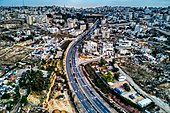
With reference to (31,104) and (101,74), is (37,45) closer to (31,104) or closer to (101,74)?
(101,74)

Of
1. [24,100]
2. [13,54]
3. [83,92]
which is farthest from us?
[13,54]

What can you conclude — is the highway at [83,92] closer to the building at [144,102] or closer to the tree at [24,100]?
the building at [144,102]

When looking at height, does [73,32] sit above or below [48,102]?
above

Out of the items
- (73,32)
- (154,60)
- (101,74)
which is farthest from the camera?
(73,32)

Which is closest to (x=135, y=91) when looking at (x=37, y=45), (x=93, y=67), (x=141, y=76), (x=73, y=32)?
(x=141, y=76)

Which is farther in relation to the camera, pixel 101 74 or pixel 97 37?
pixel 97 37

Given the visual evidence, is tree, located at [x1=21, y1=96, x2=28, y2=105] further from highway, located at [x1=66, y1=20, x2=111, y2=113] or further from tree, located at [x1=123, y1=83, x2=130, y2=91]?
tree, located at [x1=123, y1=83, x2=130, y2=91]

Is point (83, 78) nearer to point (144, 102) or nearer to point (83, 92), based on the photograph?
point (83, 92)

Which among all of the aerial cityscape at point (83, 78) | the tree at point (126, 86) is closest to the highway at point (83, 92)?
the aerial cityscape at point (83, 78)

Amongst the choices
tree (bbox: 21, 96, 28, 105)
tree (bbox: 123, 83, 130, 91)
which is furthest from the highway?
tree (bbox: 21, 96, 28, 105)

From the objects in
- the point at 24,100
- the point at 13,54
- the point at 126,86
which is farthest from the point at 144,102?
the point at 13,54

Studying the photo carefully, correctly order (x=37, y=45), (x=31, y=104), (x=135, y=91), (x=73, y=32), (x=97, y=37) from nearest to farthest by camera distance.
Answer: (x=31, y=104) < (x=135, y=91) < (x=37, y=45) < (x=97, y=37) < (x=73, y=32)
